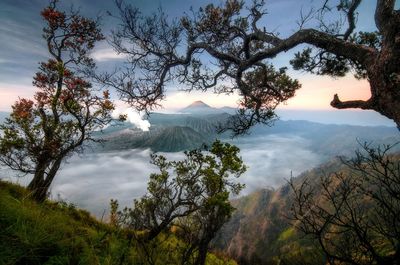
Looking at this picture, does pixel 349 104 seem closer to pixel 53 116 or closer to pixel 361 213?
pixel 361 213

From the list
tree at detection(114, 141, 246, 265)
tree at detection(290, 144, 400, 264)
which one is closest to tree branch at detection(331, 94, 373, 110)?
tree at detection(290, 144, 400, 264)

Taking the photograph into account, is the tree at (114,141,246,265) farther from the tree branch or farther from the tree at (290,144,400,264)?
the tree branch

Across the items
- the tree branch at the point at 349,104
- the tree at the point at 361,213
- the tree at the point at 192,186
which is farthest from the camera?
the tree at the point at 192,186

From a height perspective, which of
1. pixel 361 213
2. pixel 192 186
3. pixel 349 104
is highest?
pixel 349 104

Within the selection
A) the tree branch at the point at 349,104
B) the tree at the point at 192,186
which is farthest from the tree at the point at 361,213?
the tree at the point at 192,186

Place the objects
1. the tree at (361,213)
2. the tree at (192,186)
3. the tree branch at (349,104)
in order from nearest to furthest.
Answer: the tree at (361,213) → the tree branch at (349,104) → the tree at (192,186)

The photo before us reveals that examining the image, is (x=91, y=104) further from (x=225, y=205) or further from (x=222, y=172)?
(x=225, y=205)

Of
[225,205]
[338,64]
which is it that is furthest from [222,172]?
[338,64]

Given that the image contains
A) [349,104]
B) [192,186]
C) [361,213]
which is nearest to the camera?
[349,104]

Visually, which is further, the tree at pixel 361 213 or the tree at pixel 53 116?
the tree at pixel 53 116

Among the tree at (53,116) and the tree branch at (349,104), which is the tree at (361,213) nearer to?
the tree branch at (349,104)

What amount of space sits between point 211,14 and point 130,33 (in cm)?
294

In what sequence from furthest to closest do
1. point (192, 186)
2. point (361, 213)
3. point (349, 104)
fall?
point (192, 186)
point (361, 213)
point (349, 104)

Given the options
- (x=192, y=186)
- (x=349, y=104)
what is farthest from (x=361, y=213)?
(x=192, y=186)
